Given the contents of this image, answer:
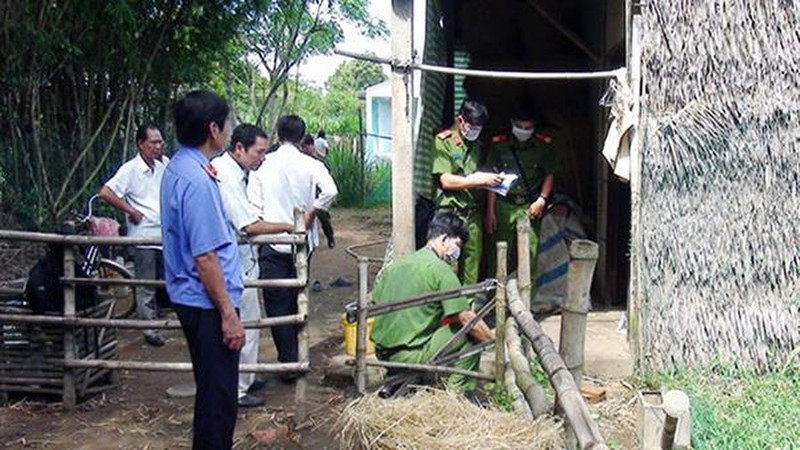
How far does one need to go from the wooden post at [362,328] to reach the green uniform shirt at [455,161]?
181 cm

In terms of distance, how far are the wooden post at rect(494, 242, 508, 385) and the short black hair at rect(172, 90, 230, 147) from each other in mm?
1853

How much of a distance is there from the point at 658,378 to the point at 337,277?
5.29m

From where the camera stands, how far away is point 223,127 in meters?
3.73

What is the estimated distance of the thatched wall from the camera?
17.3 ft

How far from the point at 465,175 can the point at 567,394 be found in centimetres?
372

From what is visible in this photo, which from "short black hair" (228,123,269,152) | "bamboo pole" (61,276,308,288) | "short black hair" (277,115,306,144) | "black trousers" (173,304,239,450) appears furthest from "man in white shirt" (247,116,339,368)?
"black trousers" (173,304,239,450)

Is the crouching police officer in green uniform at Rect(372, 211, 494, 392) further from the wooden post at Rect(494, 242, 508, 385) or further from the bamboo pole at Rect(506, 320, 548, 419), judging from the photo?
the bamboo pole at Rect(506, 320, 548, 419)

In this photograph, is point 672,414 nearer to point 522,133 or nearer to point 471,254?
point 471,254

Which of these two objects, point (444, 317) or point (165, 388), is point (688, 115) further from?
point (165, 388)

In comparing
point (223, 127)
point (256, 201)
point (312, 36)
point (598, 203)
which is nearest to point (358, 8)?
point (312, 36)

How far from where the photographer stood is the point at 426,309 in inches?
195

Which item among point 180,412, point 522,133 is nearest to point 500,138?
point 522,133

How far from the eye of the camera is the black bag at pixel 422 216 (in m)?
6.74

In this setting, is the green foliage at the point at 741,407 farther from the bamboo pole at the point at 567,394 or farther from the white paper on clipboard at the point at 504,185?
the white paper on clipboard at the point at 504,185
